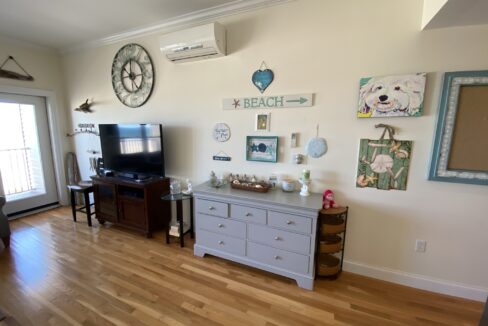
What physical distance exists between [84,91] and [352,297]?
4.38m

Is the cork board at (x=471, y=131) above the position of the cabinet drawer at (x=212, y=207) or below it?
above


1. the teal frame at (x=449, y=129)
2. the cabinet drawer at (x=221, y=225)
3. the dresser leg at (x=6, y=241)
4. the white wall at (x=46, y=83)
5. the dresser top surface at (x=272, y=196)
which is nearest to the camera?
the teal frame at (x=449, y=129)

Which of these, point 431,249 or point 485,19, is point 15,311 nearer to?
point 431,249

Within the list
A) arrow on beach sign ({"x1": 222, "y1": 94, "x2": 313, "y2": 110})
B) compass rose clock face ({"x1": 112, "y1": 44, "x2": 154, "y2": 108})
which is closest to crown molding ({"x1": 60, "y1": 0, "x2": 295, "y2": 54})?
compass rose clock face ({"x1": 112, "y1": 44, "x2": 154, "y2": 108})

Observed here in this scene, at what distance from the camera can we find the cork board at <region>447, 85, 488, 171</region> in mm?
1549

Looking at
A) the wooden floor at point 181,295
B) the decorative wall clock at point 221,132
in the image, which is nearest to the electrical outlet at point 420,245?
the wooden floor at point 181,295

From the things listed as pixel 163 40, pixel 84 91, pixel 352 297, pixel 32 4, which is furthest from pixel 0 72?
pixel 352 297

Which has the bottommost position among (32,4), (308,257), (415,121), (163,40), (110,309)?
(110,309)

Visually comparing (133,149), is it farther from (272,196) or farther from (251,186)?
(272,196)

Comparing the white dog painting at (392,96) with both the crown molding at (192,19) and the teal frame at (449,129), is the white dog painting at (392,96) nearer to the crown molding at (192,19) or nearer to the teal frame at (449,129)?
the teal frame at (449,129)

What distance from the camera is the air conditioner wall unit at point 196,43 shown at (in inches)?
82.4

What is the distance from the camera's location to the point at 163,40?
2307 millimetres

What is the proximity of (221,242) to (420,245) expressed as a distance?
178 centimetres

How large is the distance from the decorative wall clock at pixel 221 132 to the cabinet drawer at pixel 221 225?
0.87m
